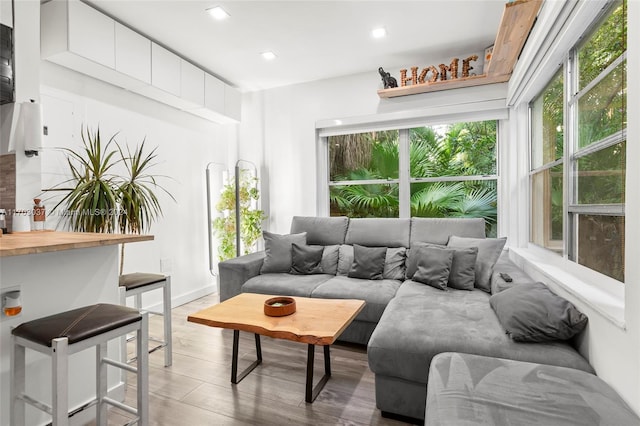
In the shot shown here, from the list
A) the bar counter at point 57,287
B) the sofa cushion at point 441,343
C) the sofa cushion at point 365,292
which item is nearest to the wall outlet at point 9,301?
the bar counter at point 57,287

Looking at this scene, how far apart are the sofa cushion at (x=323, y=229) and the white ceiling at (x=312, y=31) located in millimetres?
1767

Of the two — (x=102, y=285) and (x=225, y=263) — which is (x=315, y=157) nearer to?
(x=225, y=263)

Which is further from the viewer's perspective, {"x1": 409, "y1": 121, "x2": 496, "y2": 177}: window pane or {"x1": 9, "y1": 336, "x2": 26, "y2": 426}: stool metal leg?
{"x1": 409, "y1": 121, "x2": 496, "y2": 177}: window pane

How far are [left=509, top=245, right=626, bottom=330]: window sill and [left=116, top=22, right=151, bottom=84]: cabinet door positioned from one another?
3.61 m

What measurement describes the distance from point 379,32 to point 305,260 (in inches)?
90.3

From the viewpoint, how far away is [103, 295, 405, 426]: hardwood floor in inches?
72.5

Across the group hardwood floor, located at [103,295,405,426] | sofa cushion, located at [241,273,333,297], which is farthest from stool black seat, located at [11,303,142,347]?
sofa cushion, located at [241,273,333,297]

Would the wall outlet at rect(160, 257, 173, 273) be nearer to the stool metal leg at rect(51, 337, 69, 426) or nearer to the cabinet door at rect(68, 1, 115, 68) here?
the cabinet door at rect(68, 1, 115, 68)

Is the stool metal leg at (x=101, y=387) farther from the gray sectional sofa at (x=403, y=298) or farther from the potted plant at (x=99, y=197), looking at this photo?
the gray sectional sofa at (x=403, y=298)

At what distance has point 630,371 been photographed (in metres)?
1.23

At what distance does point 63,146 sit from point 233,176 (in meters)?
2.03

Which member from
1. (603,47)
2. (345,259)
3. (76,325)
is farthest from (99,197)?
(603,47)

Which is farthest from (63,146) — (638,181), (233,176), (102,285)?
(638,181)

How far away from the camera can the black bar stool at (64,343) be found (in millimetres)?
1264
